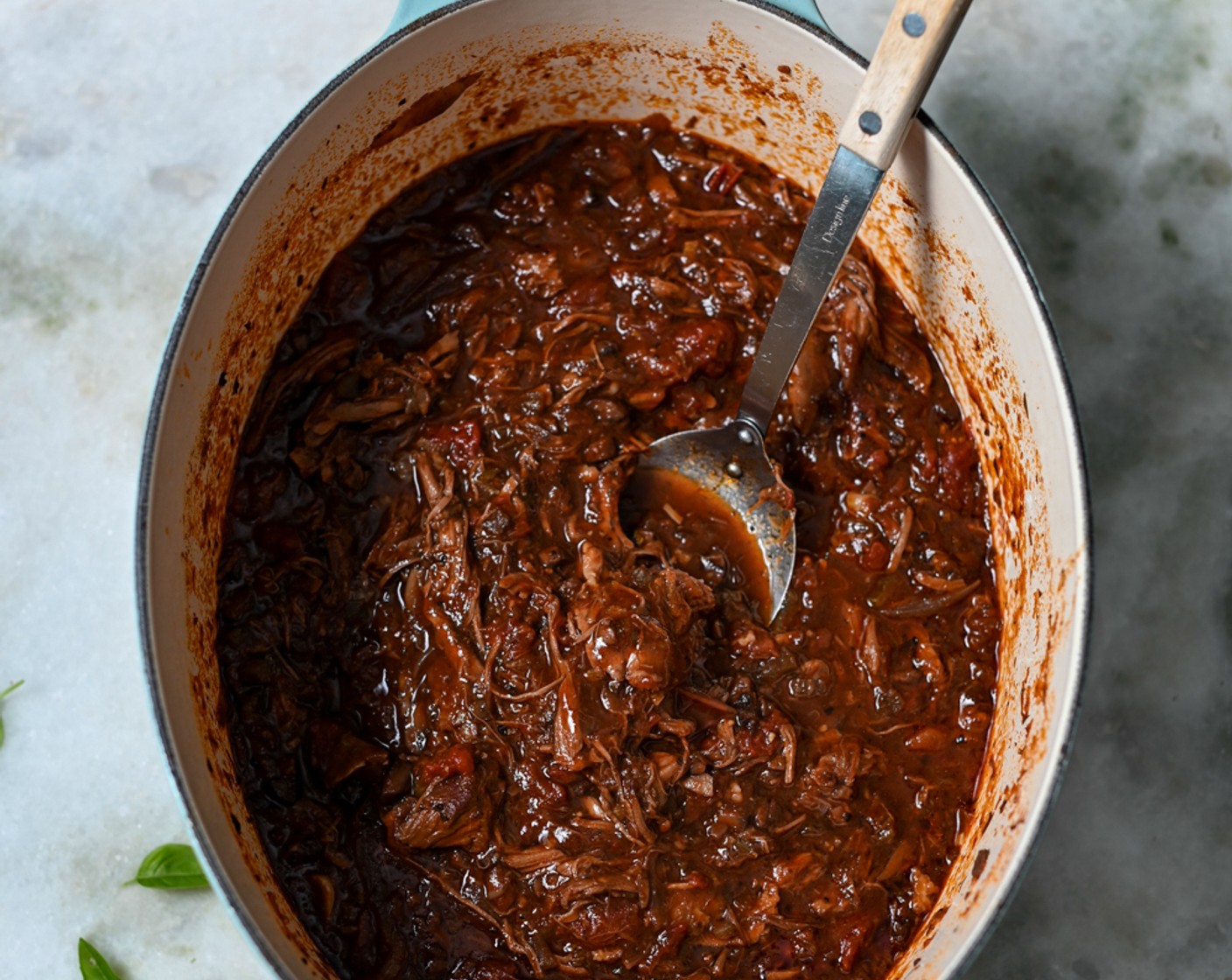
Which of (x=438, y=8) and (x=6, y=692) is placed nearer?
(x=438, y=8)

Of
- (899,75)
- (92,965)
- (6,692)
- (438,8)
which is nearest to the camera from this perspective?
(899,75)

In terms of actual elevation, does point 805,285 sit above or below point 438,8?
below

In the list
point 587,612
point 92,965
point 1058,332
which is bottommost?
point 92,965

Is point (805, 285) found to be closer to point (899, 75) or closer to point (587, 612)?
point (899, 75)

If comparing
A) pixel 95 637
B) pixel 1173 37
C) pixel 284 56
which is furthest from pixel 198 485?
pixel 1173 37

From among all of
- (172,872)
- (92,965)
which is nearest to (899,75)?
(172,872)

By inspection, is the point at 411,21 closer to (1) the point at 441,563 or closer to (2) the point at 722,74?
(2) the point at 722,74

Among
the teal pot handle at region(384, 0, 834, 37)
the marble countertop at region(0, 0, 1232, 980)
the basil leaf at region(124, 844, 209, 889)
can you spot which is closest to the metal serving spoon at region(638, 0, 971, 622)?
the teal pot handle at region(384, 0, 834, 37)

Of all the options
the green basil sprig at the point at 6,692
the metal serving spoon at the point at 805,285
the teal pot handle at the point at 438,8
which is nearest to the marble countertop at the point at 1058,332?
the green basil sprig at the point at 6,692
